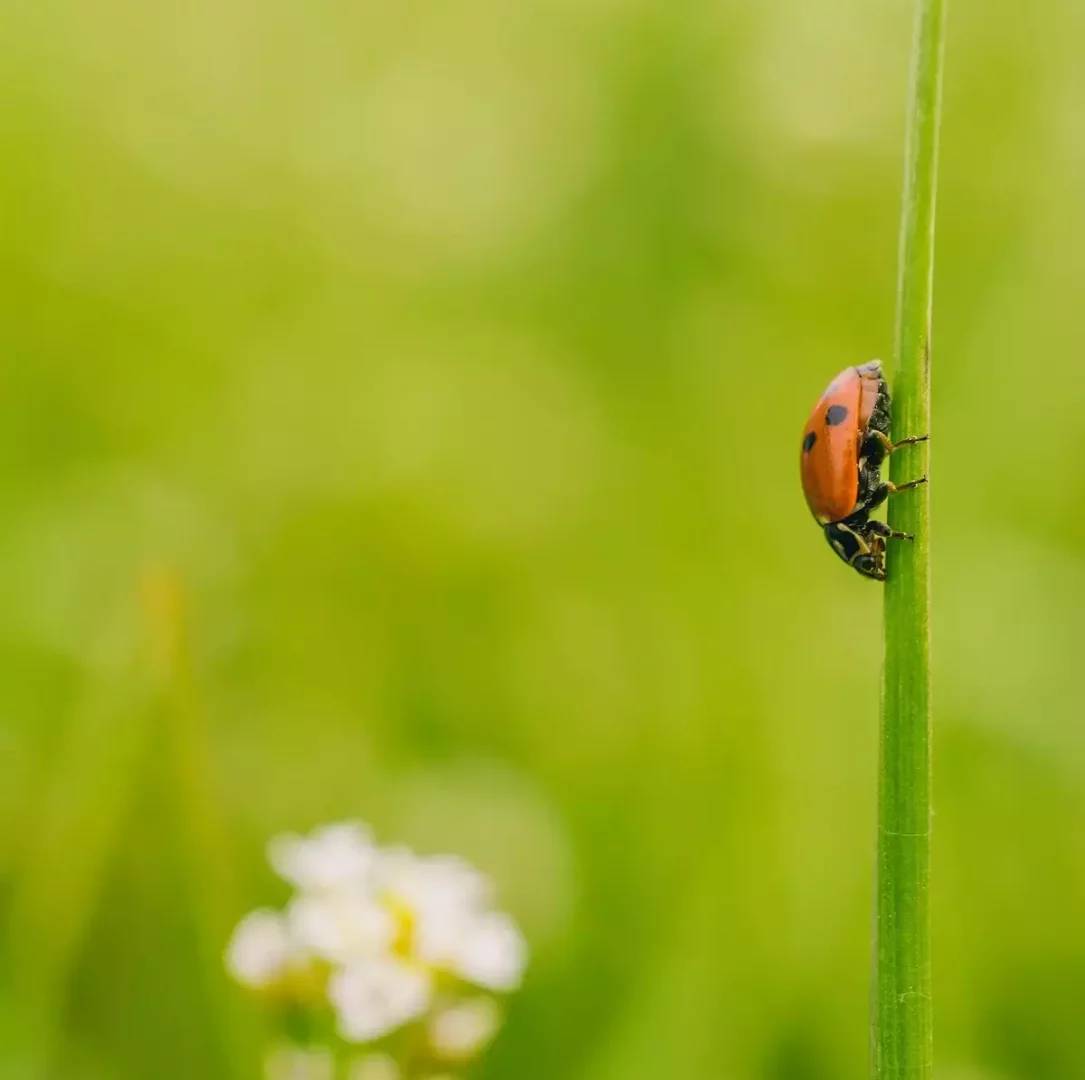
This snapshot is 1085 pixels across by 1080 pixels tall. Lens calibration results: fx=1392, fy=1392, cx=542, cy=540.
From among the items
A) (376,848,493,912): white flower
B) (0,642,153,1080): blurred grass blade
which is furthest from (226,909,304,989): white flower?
(0,642,153,1080): blurred grass blade

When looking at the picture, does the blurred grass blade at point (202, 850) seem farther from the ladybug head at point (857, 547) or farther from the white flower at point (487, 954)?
the ladybug head at point (857, 547)

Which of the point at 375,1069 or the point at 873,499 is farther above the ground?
the point at 873,499

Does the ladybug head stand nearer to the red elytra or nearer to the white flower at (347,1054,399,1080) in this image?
the red elytra

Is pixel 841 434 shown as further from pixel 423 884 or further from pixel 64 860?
pixel 64 860

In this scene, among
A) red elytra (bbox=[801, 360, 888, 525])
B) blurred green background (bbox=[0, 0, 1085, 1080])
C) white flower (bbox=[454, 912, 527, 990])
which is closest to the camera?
white flower (bbox=[454, 912, 527, 990])

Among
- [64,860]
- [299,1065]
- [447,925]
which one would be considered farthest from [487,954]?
[64,860]

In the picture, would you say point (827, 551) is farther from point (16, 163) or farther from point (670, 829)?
point (16, 163)
